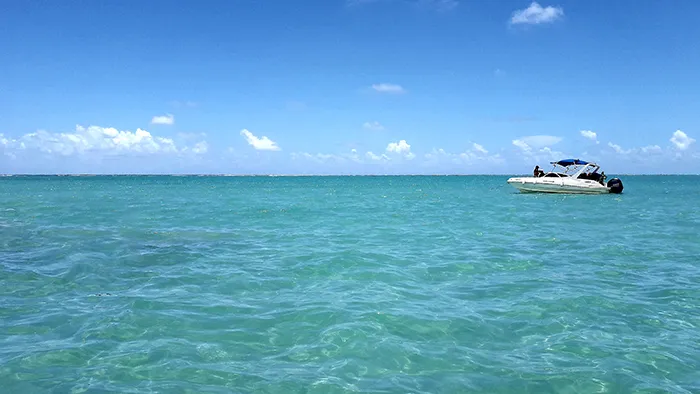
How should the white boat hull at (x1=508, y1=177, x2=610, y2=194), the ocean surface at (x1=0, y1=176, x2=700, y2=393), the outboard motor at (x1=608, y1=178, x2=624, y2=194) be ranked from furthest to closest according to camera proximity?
the outboard motor at (x1=608, y1=178, x2=624, y2=194)
the white boat hull at (x1=508, y1=177, x2=610, y2=194)
the ocean surface at (x1=0, y1=176, x2=700, y2=393)

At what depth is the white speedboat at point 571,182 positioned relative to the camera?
45062 mm

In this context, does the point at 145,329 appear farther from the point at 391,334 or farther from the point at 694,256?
the point at 694,256

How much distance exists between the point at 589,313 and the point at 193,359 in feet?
22.4

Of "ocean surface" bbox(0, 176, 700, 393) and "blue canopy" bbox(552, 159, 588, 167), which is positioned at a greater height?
"blue canopy" bbox(552, 159, 588, 167)

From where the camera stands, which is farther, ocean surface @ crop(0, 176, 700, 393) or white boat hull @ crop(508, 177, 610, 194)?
white boat hull @ crop(508, 177, 610, 194)

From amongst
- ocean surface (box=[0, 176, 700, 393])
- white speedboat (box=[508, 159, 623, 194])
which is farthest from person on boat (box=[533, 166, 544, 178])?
ocean surface (box=[0, 176, 700, 393])

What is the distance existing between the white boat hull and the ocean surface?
29.6 m

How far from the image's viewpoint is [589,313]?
27.7 ft

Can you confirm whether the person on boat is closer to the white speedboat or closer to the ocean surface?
the white speedboat

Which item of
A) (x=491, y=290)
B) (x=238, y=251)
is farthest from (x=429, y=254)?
(x=238, y=251)

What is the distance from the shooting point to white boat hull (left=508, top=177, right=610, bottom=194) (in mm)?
44938

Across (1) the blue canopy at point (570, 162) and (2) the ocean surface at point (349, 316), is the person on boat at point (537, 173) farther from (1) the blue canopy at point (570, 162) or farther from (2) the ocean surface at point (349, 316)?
(2) the ocean surface at point (349, 316)

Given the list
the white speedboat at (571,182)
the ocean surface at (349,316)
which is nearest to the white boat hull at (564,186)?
the white speedboat at (571,182)

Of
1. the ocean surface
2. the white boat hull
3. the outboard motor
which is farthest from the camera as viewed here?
the outboard motor
